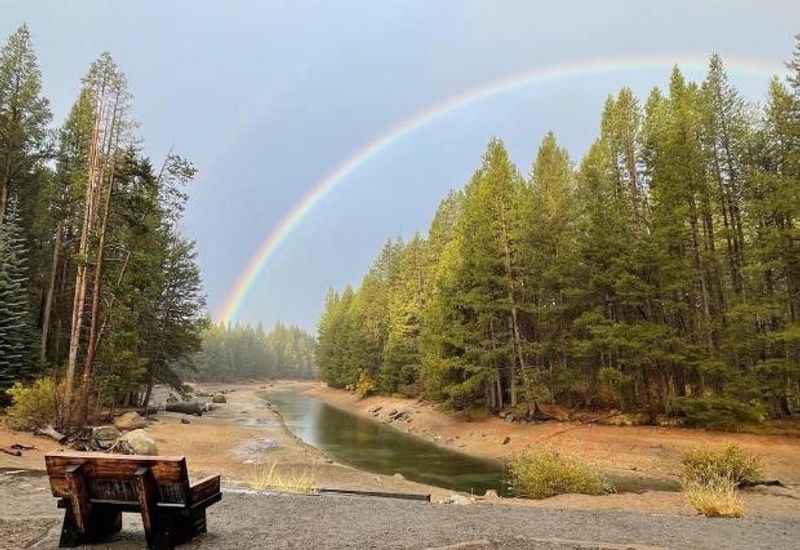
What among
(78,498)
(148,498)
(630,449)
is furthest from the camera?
(630,449)

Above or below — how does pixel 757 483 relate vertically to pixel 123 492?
below

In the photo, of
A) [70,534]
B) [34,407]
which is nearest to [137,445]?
[34,407]

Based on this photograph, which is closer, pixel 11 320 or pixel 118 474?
pixel 118 474

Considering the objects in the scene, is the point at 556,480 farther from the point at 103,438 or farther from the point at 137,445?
the point at 103,438

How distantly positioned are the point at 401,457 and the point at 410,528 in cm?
1798

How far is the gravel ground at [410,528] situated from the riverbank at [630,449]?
3188mm

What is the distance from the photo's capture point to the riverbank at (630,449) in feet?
40.3

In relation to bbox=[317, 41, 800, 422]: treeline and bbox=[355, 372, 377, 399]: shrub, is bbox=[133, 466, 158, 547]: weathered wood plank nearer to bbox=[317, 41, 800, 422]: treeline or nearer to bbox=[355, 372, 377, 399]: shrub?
bbox=[317, 41, 800, 422]: treeline

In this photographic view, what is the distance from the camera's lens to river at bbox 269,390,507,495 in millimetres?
18969

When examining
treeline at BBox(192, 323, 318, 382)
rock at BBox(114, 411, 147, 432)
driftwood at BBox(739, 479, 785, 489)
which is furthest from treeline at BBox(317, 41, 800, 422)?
treeline at BBox(192, 323, 318, 382)

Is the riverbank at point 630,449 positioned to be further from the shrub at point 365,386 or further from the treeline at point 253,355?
the treeline at point 253,355

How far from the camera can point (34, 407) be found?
1938cm

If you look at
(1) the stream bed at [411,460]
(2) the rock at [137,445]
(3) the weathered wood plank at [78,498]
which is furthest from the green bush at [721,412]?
(3) the weathered wood plank at [78,498]

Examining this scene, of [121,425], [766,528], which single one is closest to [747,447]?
[766,528]
